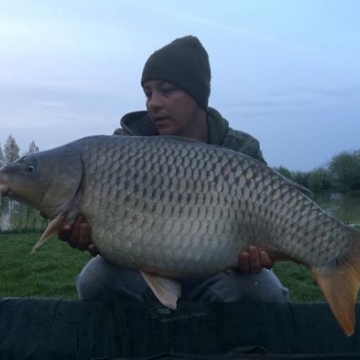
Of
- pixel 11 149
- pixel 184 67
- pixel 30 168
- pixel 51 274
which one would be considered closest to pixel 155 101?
pixel 184 67

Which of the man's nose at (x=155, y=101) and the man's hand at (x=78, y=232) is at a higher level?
the man's nose at (x=155, y=101)

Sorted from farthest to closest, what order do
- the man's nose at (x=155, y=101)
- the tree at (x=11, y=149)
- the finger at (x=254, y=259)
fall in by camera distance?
the tree at (x=11, y=149), the man's nose at (x=155, y=101), the finger at (x=254, y=259)

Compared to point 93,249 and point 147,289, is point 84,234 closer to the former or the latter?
point 93,249

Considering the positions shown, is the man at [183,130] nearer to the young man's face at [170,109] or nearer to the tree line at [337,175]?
the young man's face at [170,109]

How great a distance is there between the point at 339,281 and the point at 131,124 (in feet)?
2.75

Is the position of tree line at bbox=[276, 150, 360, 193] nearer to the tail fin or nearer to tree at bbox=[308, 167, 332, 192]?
tree at bbox=[308, 167, 332, 192]

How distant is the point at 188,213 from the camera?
1487 mm

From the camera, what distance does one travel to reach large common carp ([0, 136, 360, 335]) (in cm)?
148

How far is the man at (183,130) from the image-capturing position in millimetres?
1761

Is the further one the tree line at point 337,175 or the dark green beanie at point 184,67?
the tree line at point 337,175

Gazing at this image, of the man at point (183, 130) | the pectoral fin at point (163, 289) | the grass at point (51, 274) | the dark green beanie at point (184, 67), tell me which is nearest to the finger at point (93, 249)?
the man at point (183, 130)

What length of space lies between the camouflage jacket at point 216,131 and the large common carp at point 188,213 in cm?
41

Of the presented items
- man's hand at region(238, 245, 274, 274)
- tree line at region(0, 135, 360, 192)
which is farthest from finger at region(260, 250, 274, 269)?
tree line at region(0, 135, 360, 192)

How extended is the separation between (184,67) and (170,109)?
170mm
